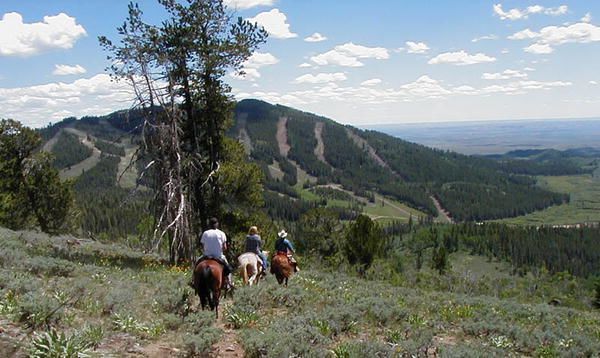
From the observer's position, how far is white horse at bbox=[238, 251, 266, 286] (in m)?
16.9

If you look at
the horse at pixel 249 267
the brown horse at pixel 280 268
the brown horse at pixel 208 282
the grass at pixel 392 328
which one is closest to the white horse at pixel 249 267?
the horse at pixel 249 267

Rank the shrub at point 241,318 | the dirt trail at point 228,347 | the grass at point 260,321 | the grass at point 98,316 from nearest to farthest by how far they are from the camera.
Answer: the grass at point 98,316
the grass at point 260,321
the dirt trail at point 228,347
the shrub at point 241,318

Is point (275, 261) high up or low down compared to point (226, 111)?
down

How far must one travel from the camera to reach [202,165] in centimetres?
2611

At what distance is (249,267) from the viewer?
17.2 m

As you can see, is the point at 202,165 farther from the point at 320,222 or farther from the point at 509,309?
the point at 320,222

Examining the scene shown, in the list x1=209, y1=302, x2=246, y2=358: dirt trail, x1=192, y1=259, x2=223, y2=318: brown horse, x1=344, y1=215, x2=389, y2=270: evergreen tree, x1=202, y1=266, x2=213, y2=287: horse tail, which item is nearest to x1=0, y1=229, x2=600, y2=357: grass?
x1=209, y1=302, x2=246, y2=358: dirt trail

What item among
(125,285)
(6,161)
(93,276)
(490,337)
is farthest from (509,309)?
(6,161)

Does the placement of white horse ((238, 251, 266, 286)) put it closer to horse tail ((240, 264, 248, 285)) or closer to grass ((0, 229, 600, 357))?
horse tail ((240, 264, 248, 285))

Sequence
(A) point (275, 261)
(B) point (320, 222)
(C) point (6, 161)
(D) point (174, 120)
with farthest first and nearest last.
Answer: (B) point (320, 222)
(C) point (6, 161)
(D) point (174, 120)
(A) point (275, 261)

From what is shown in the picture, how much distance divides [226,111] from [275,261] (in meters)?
10.7

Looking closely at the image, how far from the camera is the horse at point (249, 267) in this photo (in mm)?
16875

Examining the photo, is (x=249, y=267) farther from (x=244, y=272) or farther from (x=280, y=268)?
(x=280, y=268)

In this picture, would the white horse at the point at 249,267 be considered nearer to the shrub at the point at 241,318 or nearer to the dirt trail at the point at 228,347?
the shrub at the point at 241,318
